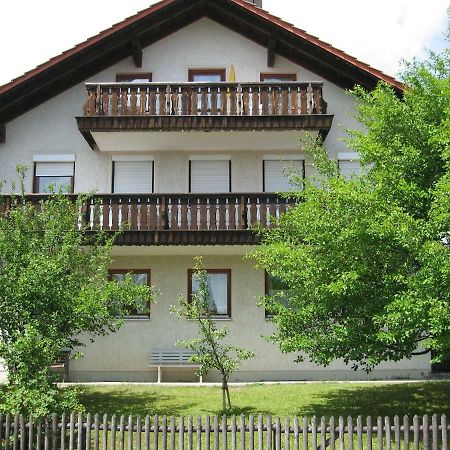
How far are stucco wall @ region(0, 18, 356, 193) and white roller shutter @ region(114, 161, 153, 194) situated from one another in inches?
10.2

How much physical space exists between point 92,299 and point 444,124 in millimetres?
7053

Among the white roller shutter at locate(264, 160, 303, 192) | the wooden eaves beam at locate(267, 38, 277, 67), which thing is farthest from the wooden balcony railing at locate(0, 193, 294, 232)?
the wooden eaves beam at locate(267, 38, 277, 67)

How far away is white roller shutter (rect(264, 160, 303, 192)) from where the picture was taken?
19047mm

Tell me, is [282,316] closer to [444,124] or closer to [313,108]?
[444,124]

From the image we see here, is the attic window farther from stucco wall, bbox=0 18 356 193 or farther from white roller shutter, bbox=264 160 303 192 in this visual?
white roller shutter, bbox=264 160 303 192

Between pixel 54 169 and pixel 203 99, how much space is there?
5.23m

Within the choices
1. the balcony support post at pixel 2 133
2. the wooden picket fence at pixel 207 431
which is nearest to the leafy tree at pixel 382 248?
the wooden picket fence at pixel 207 431

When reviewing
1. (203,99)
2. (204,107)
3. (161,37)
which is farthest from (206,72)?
(204,107)

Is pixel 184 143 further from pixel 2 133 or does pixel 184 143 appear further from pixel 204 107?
pixel 2 133

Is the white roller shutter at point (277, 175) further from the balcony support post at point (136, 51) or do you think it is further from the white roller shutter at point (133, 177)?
the balcony support post at point (136, 51)

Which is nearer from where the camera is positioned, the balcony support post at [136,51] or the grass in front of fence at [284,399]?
the grass in front of fence at [284,399]

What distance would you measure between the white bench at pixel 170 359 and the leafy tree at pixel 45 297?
16.9ft

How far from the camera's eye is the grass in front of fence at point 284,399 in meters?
12.6

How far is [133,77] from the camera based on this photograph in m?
20.1
